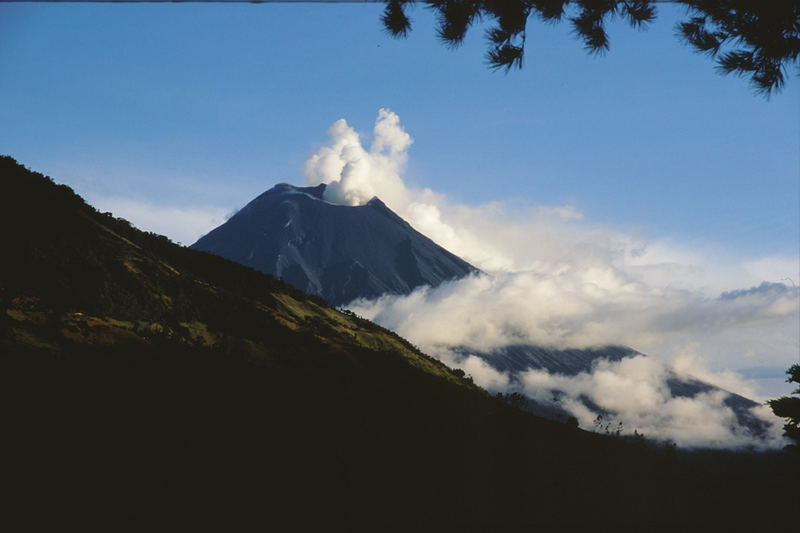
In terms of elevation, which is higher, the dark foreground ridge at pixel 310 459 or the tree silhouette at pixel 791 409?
the tree silhouette at pixel 791 409

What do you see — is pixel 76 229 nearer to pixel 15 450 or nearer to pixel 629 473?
pixel 15 450

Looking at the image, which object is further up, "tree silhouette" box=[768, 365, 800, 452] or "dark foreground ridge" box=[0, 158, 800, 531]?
"tree silhouette" box=[768, 365, 800, 452]

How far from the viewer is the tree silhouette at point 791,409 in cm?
2795

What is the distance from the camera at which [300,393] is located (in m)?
9.47

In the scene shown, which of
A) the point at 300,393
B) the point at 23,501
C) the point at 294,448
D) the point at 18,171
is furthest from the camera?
the point at 18,171

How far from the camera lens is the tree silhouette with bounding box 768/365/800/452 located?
2795 centimetres

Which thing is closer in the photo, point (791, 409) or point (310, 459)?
point (310, 459)

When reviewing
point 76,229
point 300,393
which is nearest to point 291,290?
point 76,229

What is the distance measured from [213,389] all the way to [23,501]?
3299 mm

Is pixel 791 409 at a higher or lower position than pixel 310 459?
higher

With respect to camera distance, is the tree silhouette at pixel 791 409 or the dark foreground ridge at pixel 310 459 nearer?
the dark foreground ridge at pixel 310 459

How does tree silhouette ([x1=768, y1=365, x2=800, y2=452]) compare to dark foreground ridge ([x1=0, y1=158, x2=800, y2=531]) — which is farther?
tree silhouette ([x1=768, y1=365, x2=800, y2=452])

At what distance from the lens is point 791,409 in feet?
94.1

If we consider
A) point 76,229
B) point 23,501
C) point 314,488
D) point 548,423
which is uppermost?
point 76,229
